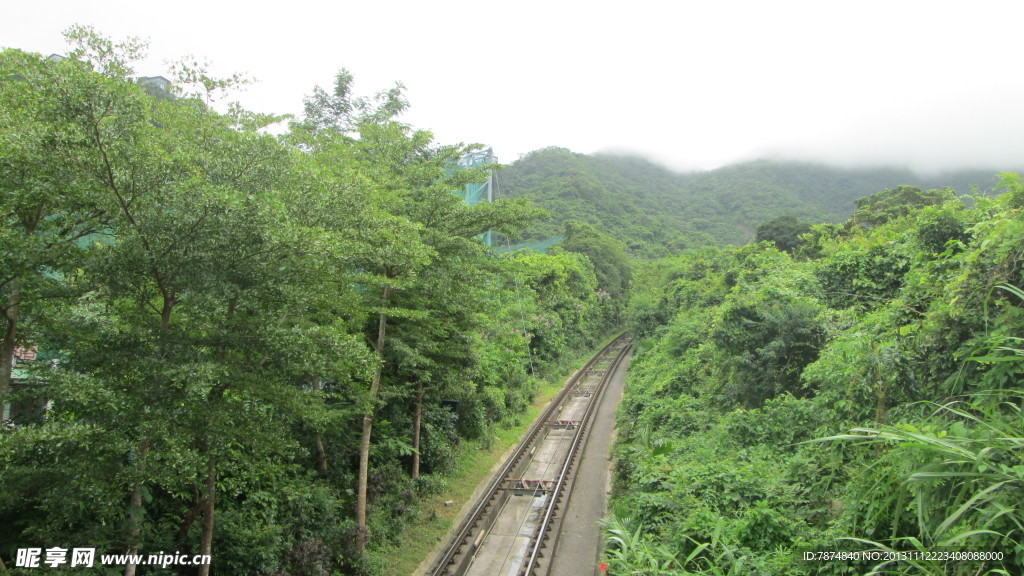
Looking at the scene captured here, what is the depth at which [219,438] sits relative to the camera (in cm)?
608

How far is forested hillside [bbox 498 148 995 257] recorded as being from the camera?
64.8 metres

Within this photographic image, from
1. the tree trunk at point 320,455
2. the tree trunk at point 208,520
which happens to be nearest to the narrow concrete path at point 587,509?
the tree trunk at point 320,455

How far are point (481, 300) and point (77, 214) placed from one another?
24.7 feet

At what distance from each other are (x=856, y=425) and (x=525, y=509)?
841 cm

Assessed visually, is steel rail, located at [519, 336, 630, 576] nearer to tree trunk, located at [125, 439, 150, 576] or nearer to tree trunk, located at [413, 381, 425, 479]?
tree trunk, located at [413, 381, 425, 479]

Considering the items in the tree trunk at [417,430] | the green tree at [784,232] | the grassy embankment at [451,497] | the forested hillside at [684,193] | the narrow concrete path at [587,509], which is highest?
the forested hillside at [684,193]

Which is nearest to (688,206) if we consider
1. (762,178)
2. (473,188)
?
(762,178)

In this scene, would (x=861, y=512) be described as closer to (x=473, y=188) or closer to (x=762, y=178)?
(x=473, y=188)

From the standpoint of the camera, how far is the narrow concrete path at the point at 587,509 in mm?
10789

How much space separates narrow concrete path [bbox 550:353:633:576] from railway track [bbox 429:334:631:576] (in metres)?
0.22

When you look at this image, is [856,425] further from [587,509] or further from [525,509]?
[525,509]

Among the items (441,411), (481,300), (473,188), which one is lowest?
(441,411)

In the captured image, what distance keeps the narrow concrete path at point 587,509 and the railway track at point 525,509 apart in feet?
0.72

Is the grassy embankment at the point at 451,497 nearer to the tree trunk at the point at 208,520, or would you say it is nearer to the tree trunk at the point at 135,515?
the tree trunk at the point at 208,520
